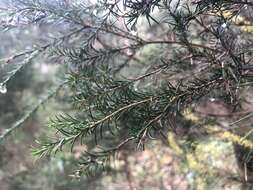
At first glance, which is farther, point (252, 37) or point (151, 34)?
point (151, 34)

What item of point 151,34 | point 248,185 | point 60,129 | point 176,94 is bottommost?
point 248,185

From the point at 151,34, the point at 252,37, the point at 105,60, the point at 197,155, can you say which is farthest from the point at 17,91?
the point at 252,37

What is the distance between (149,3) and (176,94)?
422 millimetres

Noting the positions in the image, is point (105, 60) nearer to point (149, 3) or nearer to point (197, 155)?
point (149, 3)

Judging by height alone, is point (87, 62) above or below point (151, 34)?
below

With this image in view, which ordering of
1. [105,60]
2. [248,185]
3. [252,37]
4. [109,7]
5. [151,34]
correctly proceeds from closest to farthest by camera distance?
[109,7]
[252,37]
[105,60]
[248,185]
[151,34]

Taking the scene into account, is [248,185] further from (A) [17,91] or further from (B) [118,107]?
(A) [17,91]

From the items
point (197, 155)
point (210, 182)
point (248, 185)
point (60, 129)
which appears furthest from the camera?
point (197, 155)

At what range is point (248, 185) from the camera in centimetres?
306

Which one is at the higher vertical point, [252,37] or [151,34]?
[151,34]

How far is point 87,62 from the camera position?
257 cm

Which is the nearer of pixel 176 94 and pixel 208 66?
pixel 176 94

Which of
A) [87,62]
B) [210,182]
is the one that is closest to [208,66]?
[87,62]

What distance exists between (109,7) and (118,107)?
0.51 metres
